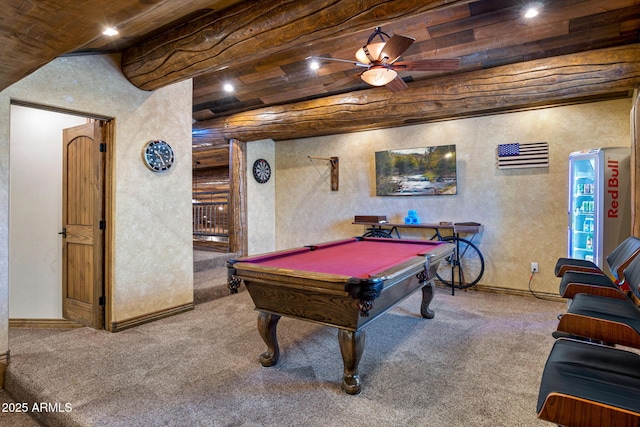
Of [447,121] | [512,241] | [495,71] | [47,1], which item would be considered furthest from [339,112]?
[47,1]

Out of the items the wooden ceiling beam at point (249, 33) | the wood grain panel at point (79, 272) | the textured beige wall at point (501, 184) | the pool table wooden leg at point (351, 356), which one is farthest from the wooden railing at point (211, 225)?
the pool table wooden leg at point (351, 356)

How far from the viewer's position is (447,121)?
5098 millimetres

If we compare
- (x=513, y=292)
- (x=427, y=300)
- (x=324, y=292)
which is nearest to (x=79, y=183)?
(x=324, y=292)

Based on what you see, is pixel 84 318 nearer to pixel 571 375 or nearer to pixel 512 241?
pixel 571 375

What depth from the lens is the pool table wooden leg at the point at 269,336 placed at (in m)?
2.62

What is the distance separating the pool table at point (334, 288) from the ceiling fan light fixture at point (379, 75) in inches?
65.4

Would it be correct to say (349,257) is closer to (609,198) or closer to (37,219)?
(609,198)

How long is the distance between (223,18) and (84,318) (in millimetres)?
3375

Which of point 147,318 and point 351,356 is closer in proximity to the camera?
point 351,356

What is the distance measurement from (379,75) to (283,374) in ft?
8.86

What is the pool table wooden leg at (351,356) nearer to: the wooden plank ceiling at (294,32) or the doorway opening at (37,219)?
the wooden plank ceiling at (294,32)

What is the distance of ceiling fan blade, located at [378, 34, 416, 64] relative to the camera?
8.60ft

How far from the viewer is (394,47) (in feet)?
9.00

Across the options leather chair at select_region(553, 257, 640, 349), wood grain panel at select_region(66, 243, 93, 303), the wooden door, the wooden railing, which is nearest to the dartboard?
the wooden railing
